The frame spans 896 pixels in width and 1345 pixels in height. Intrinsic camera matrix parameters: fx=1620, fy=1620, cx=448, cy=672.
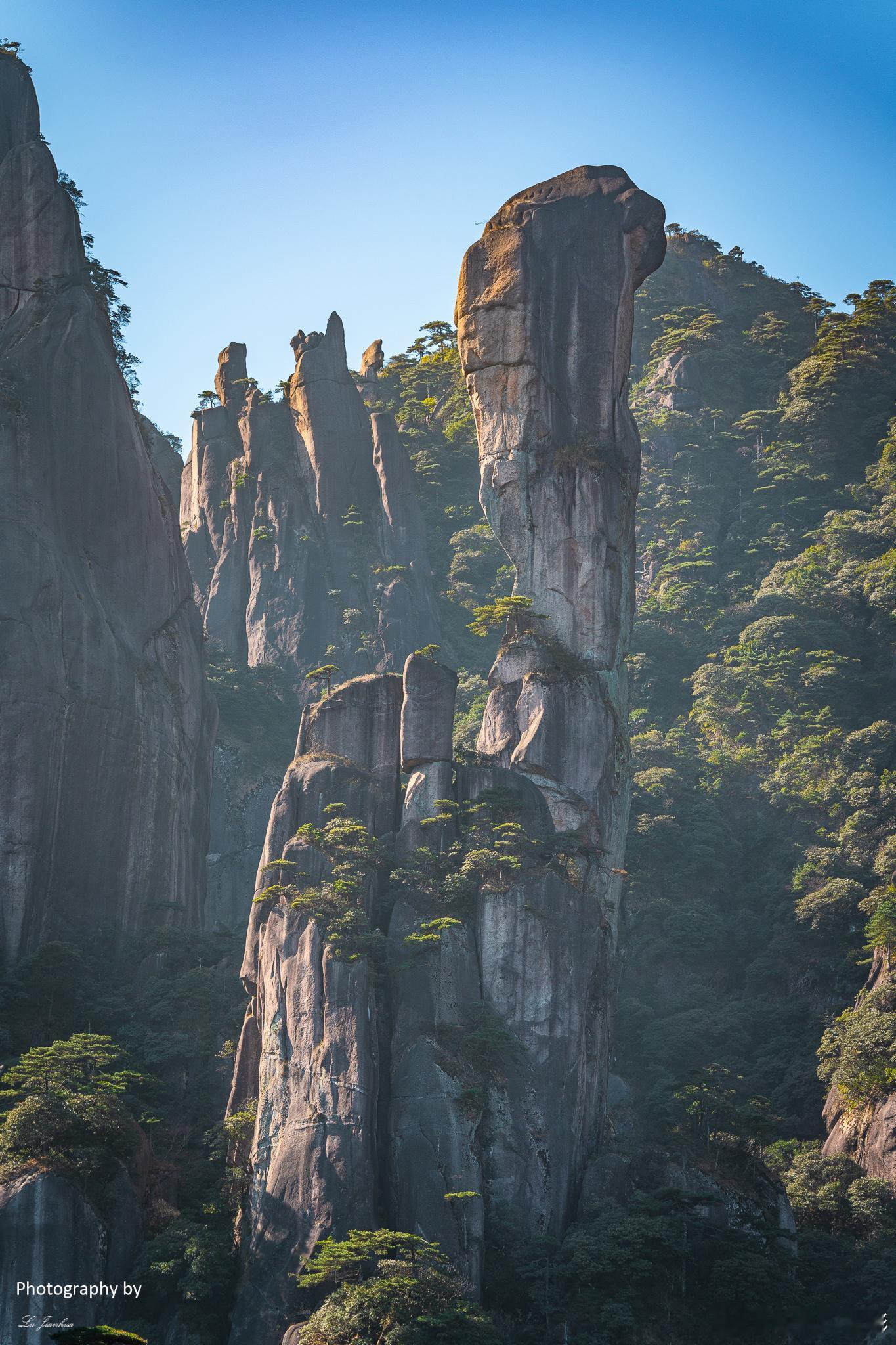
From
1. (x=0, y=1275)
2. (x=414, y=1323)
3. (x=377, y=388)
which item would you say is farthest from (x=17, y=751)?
(x=377, y=388)

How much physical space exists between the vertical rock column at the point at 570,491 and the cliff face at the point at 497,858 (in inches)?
3.3

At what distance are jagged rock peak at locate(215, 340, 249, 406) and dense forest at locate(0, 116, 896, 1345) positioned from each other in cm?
925

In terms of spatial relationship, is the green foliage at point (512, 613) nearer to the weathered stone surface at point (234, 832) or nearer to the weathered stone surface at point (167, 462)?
the weathered stone surface at point (234, 832)

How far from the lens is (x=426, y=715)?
44.6 metres

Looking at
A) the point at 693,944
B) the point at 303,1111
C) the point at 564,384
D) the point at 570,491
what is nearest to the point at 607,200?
the point at 564,384

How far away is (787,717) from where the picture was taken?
62125 millimetres

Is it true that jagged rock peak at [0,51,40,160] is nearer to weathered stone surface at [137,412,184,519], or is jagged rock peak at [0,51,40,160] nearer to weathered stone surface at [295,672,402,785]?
weathered stone surface at [137,412,184,519]

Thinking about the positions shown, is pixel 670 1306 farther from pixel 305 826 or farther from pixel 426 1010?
pixel 305 826

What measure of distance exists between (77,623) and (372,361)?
123 feet

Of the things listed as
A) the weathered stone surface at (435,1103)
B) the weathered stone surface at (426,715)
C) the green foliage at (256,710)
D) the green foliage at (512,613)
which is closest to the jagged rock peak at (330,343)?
the green foliage at (256,710)

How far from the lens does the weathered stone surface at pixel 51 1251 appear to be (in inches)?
1260

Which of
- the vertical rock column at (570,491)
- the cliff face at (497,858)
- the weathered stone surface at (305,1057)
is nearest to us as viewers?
the weathered stone surface at (305,1057)

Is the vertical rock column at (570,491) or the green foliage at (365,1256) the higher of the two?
the vertical rock column at (570,491)

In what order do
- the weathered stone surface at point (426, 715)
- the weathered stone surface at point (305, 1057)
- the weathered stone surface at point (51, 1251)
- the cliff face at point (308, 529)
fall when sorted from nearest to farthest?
the weathered stone surface at point (51, 1251) < the weathered stone surface at point (305, 1057) < the weathered stone surface at point (426, 715) < the cliff face at point (308, 529)
